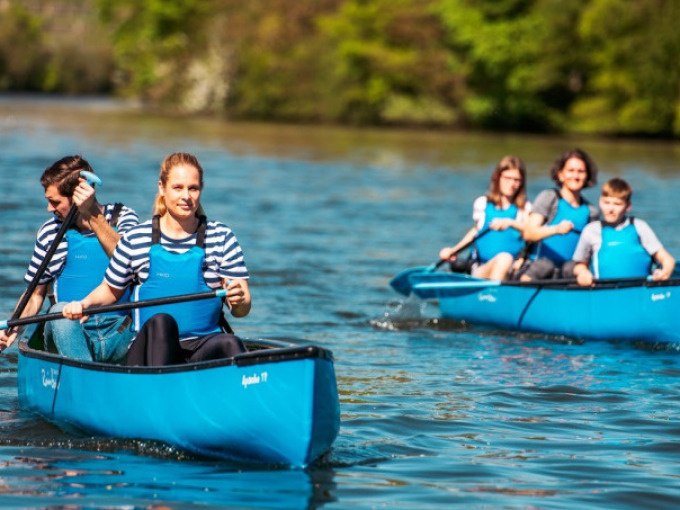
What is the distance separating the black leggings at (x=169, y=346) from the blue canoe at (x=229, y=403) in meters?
0.14

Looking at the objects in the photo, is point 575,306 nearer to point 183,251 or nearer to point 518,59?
point 183,251

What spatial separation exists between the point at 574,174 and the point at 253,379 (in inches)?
182

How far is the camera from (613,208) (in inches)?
348

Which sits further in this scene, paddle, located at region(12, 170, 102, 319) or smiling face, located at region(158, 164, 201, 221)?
paddle, located at region(12, 170, 102, 319)

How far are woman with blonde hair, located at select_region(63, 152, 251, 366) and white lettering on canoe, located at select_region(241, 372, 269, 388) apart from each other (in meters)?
0.36

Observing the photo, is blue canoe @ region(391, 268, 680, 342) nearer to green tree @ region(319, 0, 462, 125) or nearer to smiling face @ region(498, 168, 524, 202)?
smiling face @ region(498, 168, 524, 202)

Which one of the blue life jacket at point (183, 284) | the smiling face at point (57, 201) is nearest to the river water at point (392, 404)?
the blue life jacket at point (183, 284)

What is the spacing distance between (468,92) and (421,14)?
135 inches

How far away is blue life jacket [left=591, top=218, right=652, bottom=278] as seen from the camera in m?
9.05

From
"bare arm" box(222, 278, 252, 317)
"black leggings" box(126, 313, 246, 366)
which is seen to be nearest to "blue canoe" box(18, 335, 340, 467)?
"black leggings" box(126, 313, 246, 366)

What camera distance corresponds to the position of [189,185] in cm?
567

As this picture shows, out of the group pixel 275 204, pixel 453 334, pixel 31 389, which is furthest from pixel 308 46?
pixel 31 389

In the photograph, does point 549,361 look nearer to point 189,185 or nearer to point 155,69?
point 189,185

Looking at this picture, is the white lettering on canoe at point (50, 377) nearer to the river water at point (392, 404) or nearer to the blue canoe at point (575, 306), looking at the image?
the river water at point (392, 404)
